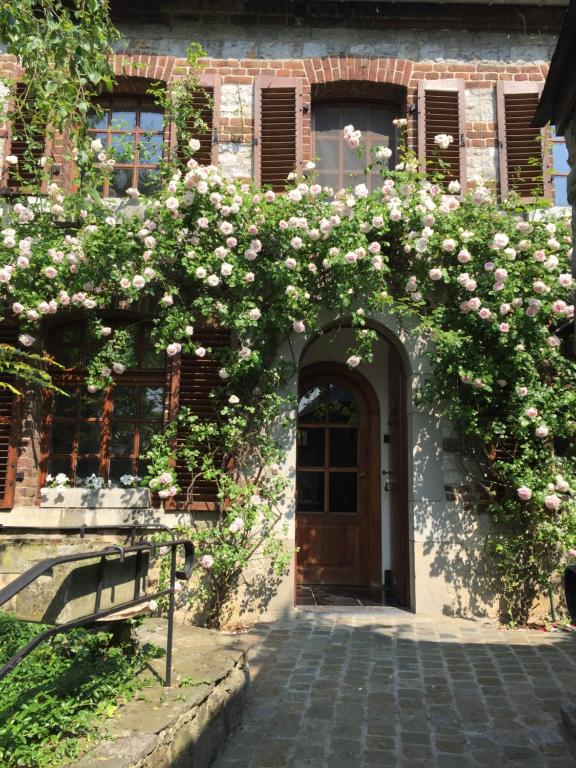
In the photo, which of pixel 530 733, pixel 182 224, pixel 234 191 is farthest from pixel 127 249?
pixel 530 733

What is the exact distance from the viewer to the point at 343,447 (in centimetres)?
802

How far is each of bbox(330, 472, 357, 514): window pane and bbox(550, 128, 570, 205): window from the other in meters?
3.93

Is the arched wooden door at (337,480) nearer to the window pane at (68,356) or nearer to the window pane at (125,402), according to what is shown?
the window pane at (125,402)

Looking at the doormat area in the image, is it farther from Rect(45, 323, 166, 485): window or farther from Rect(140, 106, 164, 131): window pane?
Rect(140, 106, 164, 131): window pane

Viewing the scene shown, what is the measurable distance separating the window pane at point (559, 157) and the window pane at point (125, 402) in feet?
17.3

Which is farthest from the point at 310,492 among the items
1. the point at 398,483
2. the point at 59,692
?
Answer: the point at 59,692

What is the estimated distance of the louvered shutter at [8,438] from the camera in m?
6.26

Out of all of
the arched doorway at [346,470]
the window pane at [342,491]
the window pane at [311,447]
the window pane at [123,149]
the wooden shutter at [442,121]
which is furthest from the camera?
the window pane at [311,447]

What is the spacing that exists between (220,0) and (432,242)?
385cm

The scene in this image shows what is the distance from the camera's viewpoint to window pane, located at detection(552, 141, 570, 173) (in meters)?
Answer: 7.11

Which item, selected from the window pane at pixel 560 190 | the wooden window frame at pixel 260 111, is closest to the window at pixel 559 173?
the window pane at pixel 560 190

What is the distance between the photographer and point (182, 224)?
237 inches

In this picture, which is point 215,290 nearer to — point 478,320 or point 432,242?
point 432,242

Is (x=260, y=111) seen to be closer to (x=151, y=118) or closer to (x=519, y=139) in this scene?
(x=151, y=118)
